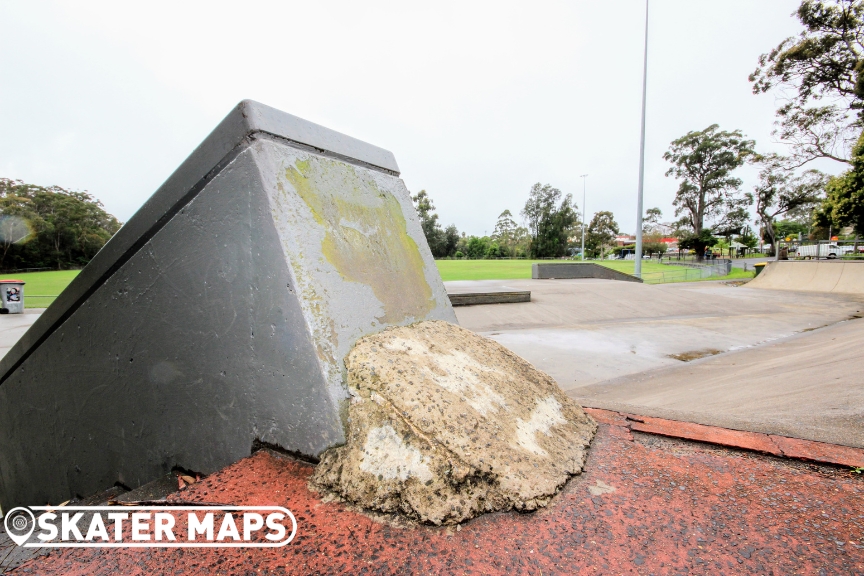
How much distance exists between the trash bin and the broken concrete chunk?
50.9 feet

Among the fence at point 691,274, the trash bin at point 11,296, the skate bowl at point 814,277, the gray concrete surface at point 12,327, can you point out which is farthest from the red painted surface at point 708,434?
the fence at point 691,274

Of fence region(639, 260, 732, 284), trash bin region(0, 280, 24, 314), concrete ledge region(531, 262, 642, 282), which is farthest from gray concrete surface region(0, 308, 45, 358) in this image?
fence region(639, 260, 732, 284)

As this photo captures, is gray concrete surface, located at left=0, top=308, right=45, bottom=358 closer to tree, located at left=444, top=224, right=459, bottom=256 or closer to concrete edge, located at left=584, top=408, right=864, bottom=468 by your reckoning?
concrete edge, located at left=584, top=408, right=864, bottom=468

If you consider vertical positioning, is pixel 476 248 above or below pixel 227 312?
above

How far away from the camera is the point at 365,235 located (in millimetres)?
2273

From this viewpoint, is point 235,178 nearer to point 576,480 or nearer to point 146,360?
point 146,360

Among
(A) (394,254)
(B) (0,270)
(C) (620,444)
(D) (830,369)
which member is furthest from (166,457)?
(B) (0,270)

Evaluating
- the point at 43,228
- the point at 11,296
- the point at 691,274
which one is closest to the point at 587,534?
the point at 11,296

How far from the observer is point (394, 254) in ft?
8.00

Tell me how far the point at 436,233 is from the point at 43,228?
1984 inches

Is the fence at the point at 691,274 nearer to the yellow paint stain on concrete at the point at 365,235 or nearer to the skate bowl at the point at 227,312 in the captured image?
the yellow paint stain on concrete at the point at 365,235

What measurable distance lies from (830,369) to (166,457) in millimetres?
5938

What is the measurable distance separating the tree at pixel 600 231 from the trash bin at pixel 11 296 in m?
74.7

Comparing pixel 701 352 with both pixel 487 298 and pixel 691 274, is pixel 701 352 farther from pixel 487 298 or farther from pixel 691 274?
A: pixel 691 274
